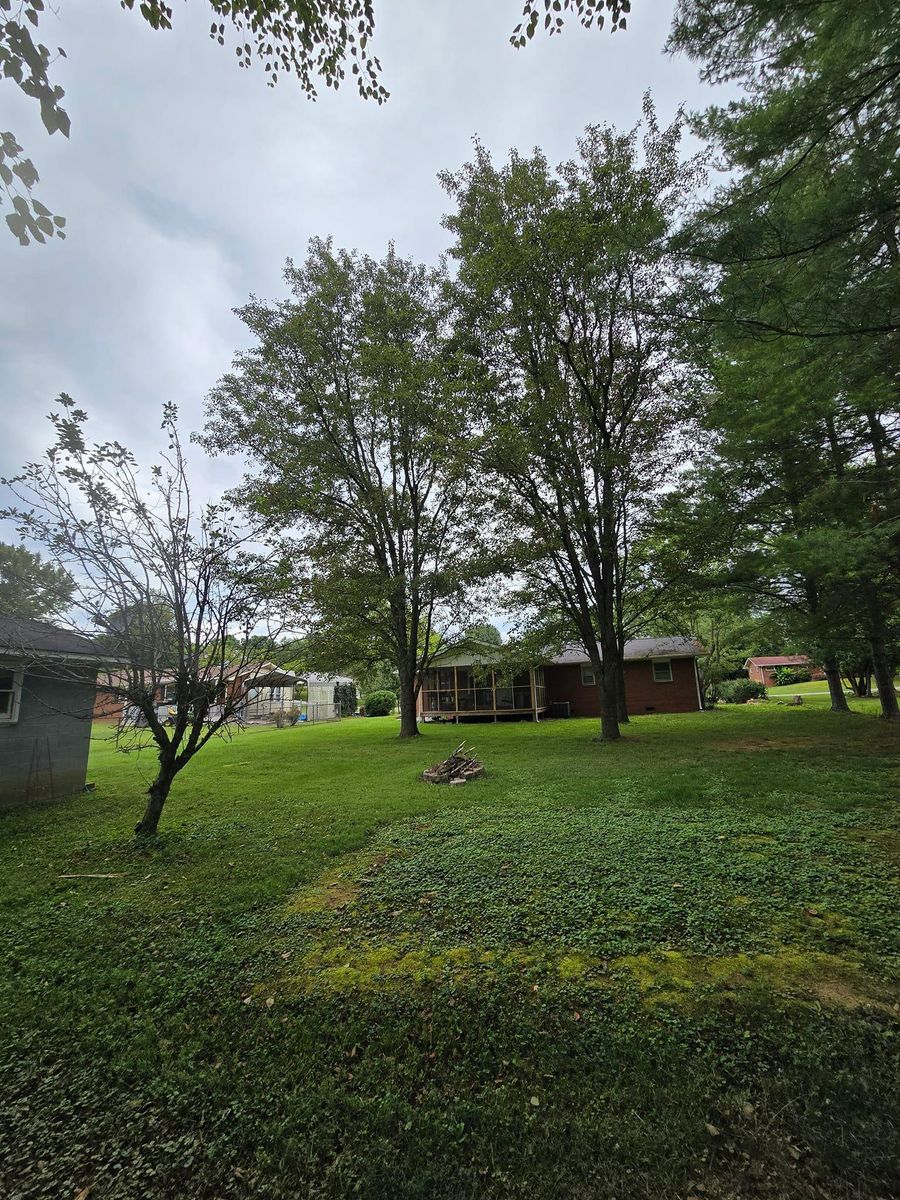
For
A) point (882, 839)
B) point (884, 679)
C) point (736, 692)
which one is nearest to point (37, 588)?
point (882, 839)

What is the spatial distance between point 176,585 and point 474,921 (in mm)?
4463

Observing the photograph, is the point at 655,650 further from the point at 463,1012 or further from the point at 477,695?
the point at 463,1012

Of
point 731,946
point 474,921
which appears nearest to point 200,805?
point 474,921

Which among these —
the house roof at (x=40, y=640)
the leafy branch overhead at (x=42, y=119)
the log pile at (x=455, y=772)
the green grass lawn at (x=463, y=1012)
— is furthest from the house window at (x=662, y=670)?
the leafy branch overhead at (x=42, y=119)

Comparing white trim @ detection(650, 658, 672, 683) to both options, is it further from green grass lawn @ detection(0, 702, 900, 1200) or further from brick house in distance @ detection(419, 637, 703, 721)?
green grass lawn @ detection(0, 702, 900, 1200)

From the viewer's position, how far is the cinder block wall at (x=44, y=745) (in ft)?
23.9

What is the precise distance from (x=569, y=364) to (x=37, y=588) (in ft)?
37.0

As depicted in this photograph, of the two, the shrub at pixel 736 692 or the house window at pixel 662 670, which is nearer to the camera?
the house window at pixel 662 670

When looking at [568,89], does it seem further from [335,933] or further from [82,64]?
[335,933]

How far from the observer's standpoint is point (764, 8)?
3.28m

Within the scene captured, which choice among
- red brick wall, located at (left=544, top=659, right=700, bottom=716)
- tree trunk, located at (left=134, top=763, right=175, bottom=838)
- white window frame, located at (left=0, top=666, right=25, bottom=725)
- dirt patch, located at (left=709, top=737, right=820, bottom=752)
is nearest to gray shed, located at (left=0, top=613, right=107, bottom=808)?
white window frame, located at (left=0, top=666, right=25, bottom=725)

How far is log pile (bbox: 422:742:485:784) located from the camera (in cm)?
827

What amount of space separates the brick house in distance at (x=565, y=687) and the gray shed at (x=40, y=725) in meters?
14.1

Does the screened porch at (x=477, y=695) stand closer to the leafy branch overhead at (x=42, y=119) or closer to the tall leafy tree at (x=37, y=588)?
the tall leafy tree at (x=37, y=588)
